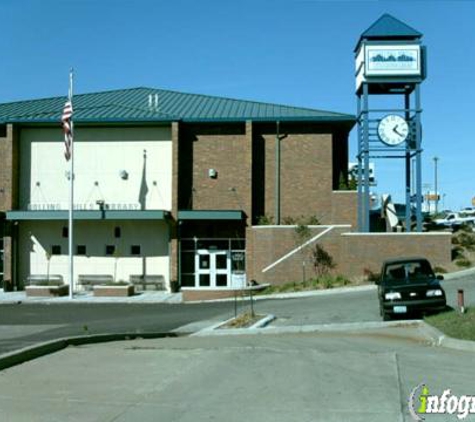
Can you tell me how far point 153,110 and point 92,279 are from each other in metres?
10.2

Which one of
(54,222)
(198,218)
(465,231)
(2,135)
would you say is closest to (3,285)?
(54,222)

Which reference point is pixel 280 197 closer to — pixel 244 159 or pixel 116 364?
pixel 244 159

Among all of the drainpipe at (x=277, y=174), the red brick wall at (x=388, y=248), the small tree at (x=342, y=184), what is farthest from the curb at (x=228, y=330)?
the small tree at (x=342, y=184)

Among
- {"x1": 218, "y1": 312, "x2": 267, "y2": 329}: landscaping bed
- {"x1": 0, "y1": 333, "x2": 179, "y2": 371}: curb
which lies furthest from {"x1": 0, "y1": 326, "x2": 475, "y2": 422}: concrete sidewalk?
{"x1": 218, "y1": 312, "x2": 267, "y2": 329}: landscaping bed

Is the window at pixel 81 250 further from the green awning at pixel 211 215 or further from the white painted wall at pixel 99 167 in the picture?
the green awning at pixel 211 215

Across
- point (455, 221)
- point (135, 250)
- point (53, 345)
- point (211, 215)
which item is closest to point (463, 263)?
point (211, 215)

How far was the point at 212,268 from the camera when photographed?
39781 mm

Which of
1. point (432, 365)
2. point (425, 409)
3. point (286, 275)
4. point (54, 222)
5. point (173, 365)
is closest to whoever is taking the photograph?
point (425, 409)

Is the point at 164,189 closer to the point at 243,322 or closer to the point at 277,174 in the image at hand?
the point at 277,174

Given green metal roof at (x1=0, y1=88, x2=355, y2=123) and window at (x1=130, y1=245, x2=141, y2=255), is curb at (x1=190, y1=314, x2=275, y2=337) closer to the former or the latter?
→ window at (x1=130, y1=245, x2=141, y2=255)

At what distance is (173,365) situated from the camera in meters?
11.9

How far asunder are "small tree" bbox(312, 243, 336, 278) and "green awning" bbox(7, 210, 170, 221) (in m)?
8.54

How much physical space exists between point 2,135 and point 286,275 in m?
18.3

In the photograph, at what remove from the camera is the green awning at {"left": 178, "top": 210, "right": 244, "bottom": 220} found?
38250mm
